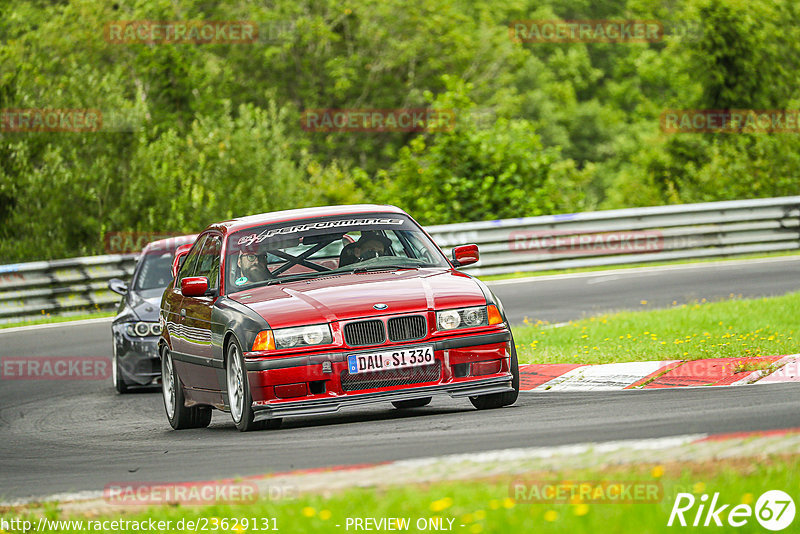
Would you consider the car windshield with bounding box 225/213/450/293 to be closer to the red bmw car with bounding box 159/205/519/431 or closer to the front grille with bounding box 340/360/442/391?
the red bmw car with bounding box 159/205/519/431

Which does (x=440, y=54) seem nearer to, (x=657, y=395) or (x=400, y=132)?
(x=400, y=132)

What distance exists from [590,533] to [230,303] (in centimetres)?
522

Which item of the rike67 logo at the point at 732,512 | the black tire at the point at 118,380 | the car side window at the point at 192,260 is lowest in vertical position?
the black tire at the point at 118,380

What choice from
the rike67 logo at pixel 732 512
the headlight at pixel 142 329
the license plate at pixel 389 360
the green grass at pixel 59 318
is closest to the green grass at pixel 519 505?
the rike67 logo at pixel 732 512

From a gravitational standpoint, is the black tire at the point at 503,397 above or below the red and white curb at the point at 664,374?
above

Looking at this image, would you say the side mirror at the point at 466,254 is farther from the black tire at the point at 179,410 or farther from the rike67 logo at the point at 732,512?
the rike67 logo at the point at 732,512

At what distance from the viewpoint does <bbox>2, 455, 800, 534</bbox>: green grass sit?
4.79 meters

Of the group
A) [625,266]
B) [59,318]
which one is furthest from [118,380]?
[625,266]

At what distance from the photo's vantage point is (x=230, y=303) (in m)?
9.41

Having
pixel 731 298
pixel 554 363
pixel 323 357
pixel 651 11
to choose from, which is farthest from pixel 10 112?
pixel 651 11

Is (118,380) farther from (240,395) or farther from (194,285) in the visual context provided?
(240,395)

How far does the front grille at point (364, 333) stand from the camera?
8.65m

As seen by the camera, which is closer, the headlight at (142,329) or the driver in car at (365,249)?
the driver in car at (365,249)

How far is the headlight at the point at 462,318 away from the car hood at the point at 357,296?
0.04 meters
